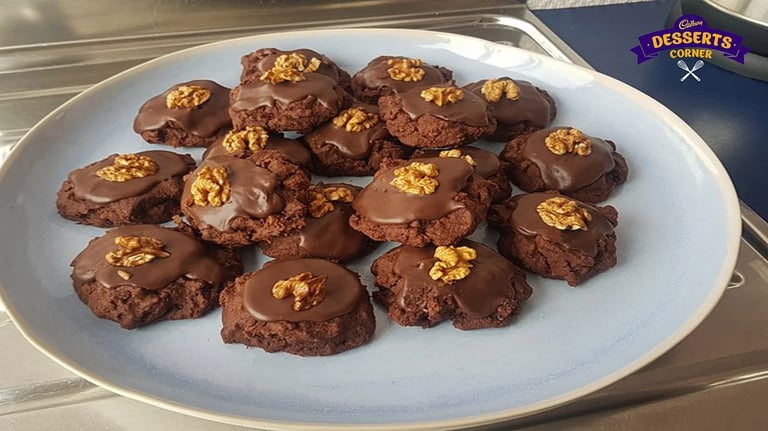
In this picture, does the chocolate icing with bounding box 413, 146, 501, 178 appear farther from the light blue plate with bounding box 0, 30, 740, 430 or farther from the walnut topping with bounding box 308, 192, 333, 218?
the walnut topping with bounding box 308, 192, 333, 218

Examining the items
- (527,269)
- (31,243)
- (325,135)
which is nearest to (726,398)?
(527,269)

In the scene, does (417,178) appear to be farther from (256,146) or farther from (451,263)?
(256,146)

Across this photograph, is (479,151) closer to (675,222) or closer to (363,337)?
(675,222)

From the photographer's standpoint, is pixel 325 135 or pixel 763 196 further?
pixel 763 196

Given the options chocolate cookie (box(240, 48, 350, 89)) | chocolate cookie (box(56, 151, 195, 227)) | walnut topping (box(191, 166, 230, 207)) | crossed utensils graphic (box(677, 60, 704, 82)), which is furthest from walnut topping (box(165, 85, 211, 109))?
crossed utensils graphic (box(677, 60, 704, 82))

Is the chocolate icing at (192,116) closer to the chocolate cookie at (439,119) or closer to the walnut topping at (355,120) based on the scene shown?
the walnut topping at (355,120)

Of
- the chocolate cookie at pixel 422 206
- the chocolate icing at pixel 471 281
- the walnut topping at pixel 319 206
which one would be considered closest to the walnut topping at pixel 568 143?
the chocolate cookie at pixel 422 206
